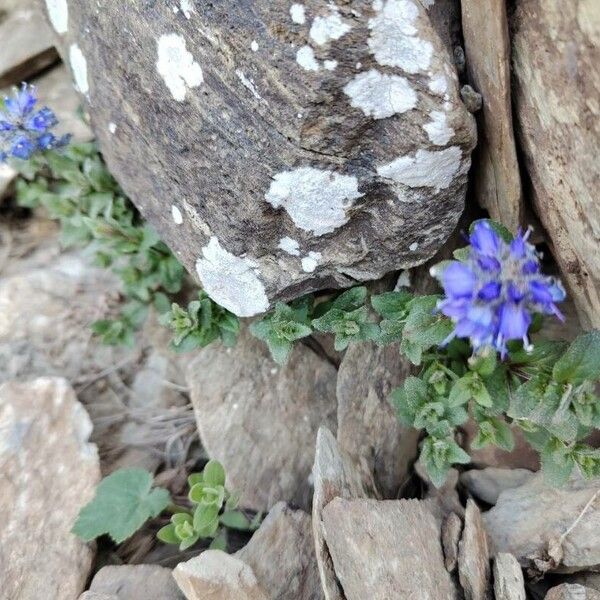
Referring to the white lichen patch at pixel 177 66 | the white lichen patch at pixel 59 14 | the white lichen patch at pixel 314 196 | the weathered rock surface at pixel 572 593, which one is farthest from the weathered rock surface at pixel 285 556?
the white lichen patch at pixel 59 14

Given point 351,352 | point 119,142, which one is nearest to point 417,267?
point 351,352

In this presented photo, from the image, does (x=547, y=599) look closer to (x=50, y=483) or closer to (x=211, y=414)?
(x=211, y=414)

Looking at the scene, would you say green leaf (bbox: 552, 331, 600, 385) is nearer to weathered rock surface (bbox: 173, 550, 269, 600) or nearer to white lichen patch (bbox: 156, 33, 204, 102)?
weathered rock surface (bbox: 173, 550, 269, 600)

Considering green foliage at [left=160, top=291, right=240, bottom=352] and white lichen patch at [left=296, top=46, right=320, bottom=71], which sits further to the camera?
green foliage at [left=160, top=291, right=240, bottom=352]

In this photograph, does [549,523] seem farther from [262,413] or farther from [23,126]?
[23,126]

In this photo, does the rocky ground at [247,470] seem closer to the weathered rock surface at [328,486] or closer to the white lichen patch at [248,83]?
the weathered rock surface at [328,486]

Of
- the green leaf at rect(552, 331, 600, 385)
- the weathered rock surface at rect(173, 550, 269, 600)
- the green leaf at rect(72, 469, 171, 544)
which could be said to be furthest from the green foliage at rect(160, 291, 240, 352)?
the green leaf at rect(552, 331, 600, 385)

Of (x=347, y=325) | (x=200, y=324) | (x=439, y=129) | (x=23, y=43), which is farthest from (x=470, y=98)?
(x=23, y=43)
